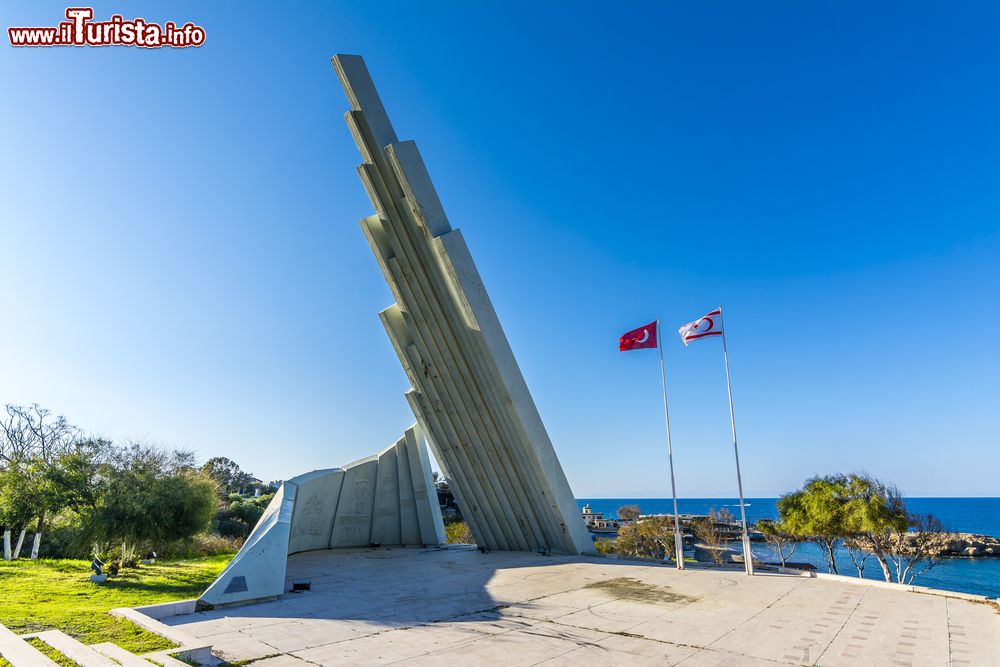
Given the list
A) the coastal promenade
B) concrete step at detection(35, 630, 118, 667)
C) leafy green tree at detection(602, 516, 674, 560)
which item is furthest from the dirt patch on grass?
leafy green tree at detection(602, 516, 674, 560)

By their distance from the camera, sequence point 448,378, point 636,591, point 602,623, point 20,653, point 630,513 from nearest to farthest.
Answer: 1. point 20,653
2. point 602,623
3. point 636,591
4. point 448,378
5. point 630,513

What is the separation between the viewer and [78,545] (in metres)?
17.5

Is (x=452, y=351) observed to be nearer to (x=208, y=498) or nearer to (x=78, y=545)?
(x=208, y=498)

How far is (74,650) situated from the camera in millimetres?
6285

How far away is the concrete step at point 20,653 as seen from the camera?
5.69 metres

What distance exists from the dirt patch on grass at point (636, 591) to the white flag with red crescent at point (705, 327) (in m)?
7.06

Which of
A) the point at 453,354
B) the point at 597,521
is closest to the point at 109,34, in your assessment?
the point at 453,354

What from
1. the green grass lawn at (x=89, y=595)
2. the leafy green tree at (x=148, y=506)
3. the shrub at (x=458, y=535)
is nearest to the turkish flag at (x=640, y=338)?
the green grass lawn at (x=89, y=595)

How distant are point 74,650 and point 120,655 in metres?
0.58

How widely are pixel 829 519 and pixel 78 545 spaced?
28095 millimetres

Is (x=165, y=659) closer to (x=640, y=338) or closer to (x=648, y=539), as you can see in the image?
(x=640, y=338)

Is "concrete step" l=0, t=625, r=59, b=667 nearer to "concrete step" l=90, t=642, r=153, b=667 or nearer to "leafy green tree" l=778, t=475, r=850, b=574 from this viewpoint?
"concrete step" l=90, t=642, r=153, b=667

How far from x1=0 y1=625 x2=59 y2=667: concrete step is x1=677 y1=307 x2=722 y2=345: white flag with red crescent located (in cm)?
1499

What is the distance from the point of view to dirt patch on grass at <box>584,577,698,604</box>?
10.4 metres
